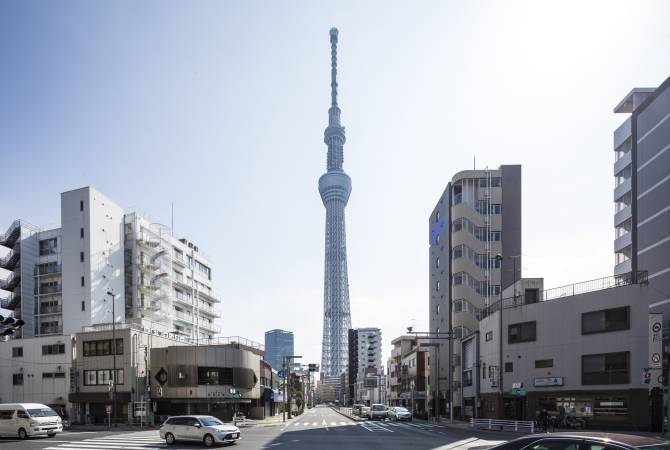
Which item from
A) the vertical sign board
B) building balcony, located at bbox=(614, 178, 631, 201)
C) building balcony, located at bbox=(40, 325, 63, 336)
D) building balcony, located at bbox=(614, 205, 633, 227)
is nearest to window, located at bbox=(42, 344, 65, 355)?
building balcony, located at bbox=(40, 325, 63, 336)

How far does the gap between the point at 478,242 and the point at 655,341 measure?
37.4m

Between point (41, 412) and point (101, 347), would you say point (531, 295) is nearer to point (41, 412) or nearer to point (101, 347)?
point (41, 412)

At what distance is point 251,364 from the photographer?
66.6 meters

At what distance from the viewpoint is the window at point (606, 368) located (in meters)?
40.3

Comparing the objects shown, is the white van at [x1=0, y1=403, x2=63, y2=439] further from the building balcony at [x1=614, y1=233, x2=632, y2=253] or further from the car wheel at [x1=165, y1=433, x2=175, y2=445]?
the building balcony at [x1=614, y1=233, x2=632, y2=253]

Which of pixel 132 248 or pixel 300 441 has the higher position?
pixel 132 248

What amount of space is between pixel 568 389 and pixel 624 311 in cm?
760

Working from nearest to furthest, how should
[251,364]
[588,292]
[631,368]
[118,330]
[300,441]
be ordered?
[300,441]
[631,368]
[588,292]
[118,330]
[251,364]

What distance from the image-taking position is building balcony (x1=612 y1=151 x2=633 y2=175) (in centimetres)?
7206

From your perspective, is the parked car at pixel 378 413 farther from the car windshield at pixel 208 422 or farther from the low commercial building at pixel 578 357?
the car windshield at pixel 208 422

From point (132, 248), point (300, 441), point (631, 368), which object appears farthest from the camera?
point (132, 248)

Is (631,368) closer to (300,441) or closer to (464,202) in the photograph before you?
(300,441)

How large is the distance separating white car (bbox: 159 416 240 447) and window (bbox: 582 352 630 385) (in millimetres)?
26813

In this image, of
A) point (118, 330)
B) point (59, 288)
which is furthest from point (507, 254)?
point (59, 288)
